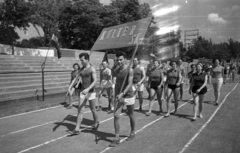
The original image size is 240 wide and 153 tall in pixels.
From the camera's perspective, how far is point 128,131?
5508mm

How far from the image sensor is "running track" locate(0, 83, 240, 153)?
4.38m

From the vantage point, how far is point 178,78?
7000 mm

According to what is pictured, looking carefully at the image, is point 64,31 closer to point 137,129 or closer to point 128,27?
point 128,27

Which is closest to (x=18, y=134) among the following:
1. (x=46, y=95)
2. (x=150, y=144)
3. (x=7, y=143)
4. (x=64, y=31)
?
(x=7, y=143)

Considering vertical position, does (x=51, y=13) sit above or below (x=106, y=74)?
above

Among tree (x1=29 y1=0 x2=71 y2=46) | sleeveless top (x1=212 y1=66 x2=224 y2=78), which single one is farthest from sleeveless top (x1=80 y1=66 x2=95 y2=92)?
tree (x1=29 y1=0 x2=71 y2=46)

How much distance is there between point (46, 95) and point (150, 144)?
8.68 m

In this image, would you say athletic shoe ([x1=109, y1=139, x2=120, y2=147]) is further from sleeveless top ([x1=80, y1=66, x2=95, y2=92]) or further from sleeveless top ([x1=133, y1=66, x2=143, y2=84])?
sleeveless top ([x1=133, y1=66, x2=143, y2=84])

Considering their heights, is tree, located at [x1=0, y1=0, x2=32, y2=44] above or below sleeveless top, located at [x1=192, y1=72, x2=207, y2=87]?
above

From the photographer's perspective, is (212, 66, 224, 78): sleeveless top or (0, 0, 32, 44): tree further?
(0, 0, 32, 44): tree

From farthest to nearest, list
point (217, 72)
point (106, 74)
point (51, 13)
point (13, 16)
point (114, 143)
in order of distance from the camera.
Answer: point (51, 13) → point (13, 16) → point (217, 72) → point (106, 74) → point (114, 143)

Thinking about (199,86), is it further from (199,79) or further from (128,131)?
(128,131)

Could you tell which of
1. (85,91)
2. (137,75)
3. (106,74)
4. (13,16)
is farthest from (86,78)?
(13,16)

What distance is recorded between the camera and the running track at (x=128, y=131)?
14.4ft
